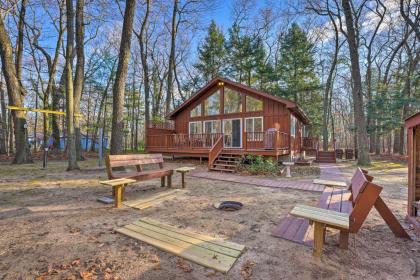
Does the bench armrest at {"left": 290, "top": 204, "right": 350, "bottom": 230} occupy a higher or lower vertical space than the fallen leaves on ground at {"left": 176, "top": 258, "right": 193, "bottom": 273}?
higher

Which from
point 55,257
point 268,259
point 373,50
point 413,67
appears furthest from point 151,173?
point 373,50

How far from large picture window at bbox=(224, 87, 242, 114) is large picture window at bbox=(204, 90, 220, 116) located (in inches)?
23.1

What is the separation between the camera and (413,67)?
16.8 metres

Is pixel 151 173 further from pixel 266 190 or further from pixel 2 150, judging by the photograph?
pixel 2 150

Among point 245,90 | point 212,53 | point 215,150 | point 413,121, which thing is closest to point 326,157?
point 245,90

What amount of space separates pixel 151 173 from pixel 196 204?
4.65ft

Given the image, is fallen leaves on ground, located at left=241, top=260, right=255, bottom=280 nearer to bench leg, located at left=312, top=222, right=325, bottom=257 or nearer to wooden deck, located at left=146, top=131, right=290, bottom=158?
bench leg, located at left=312, top=222, right=325, bottom=257

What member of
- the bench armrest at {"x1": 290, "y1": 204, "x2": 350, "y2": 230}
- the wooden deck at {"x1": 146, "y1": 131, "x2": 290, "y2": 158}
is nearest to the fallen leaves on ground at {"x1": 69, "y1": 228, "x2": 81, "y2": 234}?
the bench armrest at {"x1": 290, "y1": 204, "x2": 350, "y2": 230}

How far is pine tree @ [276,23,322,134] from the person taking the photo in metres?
20.9

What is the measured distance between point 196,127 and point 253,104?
4.22 meters

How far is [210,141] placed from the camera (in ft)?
39.3

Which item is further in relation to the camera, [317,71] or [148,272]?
[317,71]

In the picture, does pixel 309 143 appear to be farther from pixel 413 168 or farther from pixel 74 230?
pixel 74 230

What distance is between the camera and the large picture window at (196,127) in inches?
582
